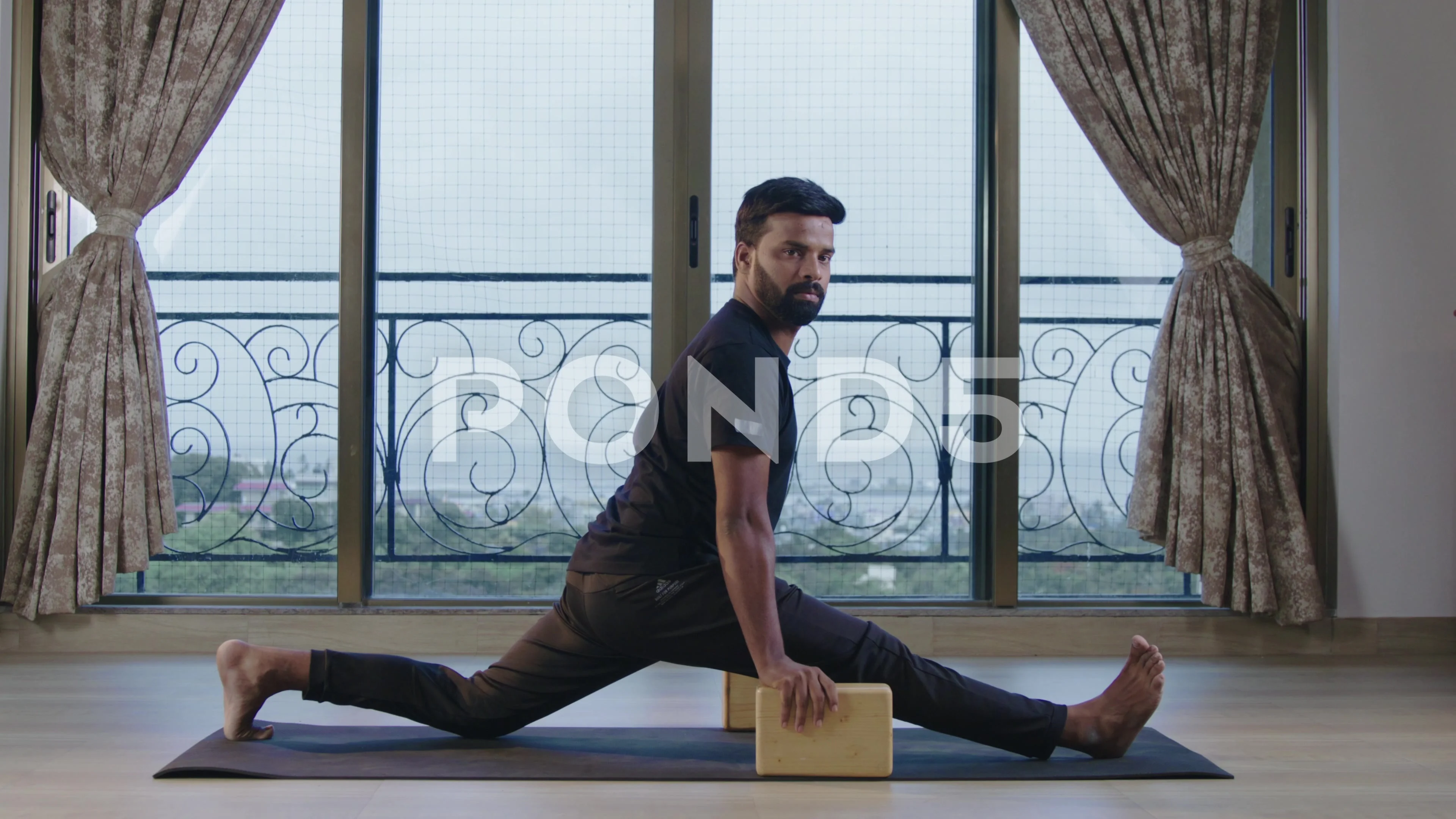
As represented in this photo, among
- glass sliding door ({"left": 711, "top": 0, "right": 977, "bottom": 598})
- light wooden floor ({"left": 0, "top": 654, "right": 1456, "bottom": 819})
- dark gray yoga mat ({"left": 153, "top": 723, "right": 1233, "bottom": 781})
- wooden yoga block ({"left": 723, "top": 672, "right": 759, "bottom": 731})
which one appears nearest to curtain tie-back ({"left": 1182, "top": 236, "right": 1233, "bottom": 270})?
glass sliding door ({"left": 711, "top": 0, "right": 977, "bottom": 598})

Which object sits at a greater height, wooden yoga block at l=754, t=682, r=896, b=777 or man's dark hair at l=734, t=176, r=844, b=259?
man's dark hair at l=734, t=176, r=844, b=259

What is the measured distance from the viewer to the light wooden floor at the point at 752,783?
1727mm

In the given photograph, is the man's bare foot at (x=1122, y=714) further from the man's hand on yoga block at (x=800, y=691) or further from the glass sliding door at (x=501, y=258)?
the glass sliding door at (x=501, y=258)

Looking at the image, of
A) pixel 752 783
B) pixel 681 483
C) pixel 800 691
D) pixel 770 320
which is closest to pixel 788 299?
pixel 770 320

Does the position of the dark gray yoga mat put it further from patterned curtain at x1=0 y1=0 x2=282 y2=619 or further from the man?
patterned curtain at x1=0 y1=0 x2=282 y2=619

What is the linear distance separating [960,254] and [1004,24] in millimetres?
695

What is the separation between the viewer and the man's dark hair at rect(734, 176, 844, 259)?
6.40ft

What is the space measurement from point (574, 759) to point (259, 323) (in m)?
1.88

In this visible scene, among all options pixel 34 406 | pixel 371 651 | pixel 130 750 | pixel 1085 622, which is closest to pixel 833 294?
pixel 1085 622

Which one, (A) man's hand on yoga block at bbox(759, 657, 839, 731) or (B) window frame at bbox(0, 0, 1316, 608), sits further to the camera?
(B) window frame at bbox(0, 0, 1316, 608)

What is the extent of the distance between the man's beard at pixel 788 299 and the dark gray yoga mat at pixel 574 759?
0.82 meters

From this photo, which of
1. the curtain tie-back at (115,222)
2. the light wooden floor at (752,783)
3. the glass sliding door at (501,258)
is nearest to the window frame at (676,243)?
the glass sliding door at (501,258)

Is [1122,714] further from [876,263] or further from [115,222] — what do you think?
[115,222]

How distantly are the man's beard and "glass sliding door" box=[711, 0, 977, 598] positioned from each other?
4.17 feet
